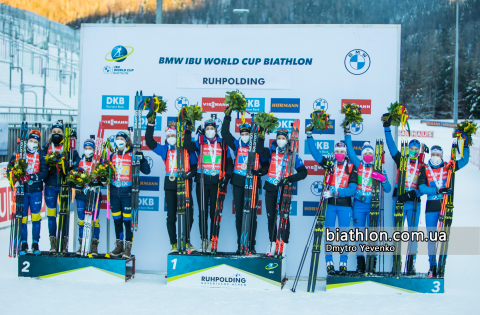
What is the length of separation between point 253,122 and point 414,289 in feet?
9.24

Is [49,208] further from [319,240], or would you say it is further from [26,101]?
[26,101]

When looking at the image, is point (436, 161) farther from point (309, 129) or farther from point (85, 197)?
point (85, 197)

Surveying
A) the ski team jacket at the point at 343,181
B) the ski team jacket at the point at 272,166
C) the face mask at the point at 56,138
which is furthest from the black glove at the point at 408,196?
the face mask at the point at 56,138

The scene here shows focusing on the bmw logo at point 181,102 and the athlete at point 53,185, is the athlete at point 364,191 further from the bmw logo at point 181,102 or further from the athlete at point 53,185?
the athlete at point 53,185

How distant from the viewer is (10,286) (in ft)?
17.2

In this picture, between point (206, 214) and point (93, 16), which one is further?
point (93, 16)

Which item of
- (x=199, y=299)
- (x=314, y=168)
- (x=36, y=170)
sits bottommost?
(x=199, y=299)

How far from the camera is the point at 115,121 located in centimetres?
621

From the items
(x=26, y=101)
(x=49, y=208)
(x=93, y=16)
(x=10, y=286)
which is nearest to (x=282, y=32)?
(x=49, y=208)

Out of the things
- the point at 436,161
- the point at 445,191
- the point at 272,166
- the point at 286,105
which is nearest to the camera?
the point at 445,191

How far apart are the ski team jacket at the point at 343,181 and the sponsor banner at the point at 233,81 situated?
1.00 metres

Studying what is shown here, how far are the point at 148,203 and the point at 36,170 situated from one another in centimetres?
157

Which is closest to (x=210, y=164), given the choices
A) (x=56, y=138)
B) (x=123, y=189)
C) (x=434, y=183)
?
(x=123, y=189)

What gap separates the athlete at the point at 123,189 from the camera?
5.69 meters
